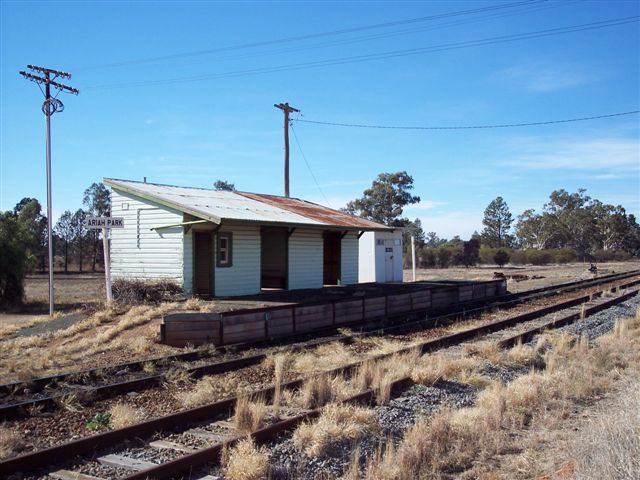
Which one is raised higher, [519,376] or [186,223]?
[186,223]

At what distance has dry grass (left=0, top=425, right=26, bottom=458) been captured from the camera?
589 centimetres

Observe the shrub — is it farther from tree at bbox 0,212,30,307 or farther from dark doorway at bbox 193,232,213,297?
tree at bbox 0,212,30,307

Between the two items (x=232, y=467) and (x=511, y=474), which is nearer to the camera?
(x=232, y=467)

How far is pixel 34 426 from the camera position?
687cm

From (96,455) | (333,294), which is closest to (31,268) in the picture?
(333,294)

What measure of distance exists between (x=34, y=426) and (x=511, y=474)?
5.19m

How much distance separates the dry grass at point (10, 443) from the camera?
589 cm

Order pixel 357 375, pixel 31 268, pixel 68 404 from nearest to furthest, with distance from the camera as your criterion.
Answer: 1. pixel 68 404
2. pixel 357 375
3. pixel 31 268

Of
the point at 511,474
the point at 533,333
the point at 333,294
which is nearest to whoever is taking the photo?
the point at 511,474

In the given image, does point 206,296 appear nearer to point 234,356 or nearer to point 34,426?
point 234,356

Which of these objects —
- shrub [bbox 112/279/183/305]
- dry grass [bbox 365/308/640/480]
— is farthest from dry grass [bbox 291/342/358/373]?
shrub [bbox 112/279/183/305]

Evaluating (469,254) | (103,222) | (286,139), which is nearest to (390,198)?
(469,254)

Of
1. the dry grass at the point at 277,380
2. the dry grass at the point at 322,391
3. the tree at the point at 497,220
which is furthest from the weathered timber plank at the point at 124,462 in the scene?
the tree at the point at 497,220

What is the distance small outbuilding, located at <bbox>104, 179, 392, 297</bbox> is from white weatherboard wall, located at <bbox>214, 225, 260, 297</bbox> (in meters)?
0.03
